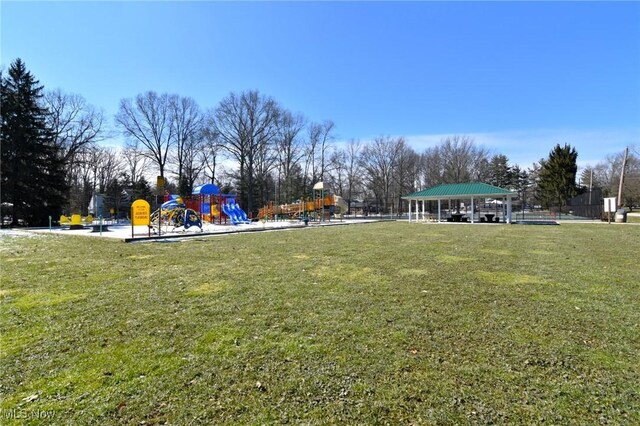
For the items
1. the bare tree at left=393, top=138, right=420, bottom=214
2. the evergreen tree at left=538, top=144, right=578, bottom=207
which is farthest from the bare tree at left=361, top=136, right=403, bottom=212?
the evergreen tree at left=538, top=144, right=578, bottom=207

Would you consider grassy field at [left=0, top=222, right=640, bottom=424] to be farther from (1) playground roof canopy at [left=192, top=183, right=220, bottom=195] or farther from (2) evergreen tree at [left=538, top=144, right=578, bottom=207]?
(2) evergreen tree at [left=538, top=144, right=578, bottom=207]

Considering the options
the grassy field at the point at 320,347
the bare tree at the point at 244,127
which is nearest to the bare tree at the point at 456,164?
the bare tree at the point at 244,127

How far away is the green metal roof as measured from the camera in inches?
1074

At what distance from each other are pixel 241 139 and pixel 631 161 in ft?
198

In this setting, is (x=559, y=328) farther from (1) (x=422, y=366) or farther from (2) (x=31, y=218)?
(2) (x=31, y=218)

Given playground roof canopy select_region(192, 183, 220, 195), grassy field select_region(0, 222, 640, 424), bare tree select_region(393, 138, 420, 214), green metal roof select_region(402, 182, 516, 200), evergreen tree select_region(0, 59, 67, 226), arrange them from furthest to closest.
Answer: bare tree select_region(393, 138, 420, 214)
green metal roof select_region(402, 182, 516, 200)
playground roof canopy select_region(192, 183, 220, 195)
evergreen tree select_region(0, 59, 67, 226)
grassy field select_region(0, 222, 640, 424)

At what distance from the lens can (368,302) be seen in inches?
192

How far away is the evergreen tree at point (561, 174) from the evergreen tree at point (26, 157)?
2088 inches

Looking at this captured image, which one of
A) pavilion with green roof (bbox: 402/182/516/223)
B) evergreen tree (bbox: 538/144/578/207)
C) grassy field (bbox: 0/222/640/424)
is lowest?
grassy field (bbox: 0/222/640/424)

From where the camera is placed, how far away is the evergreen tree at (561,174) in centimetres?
4347

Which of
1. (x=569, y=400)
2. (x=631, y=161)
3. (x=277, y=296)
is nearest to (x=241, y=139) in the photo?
(x=277, y=296)

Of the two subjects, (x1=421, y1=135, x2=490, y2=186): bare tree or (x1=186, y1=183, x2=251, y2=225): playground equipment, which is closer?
(x1=186, y1=183, x2=251, y2=225): playground equipment

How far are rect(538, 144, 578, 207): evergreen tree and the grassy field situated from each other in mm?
45224

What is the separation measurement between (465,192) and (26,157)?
32923mm
